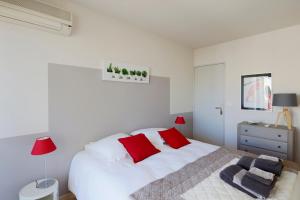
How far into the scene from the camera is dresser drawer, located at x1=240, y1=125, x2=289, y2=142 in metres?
2.54

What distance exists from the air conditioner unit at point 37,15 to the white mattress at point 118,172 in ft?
5.08

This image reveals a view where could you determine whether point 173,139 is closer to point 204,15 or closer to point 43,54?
point 204,15

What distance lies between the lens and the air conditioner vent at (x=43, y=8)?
1.62m

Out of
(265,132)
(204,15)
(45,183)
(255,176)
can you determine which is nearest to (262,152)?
(265,132)

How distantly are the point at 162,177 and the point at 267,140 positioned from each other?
7.15 ft

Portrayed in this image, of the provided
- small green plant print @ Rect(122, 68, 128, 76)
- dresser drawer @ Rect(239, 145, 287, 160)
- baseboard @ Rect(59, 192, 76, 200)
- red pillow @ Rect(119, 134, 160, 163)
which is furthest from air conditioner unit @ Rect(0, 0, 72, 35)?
dresser drawer @ Rect(239, 145, 287, 160)

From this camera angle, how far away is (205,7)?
2.14 metres

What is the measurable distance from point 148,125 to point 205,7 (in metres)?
2.05

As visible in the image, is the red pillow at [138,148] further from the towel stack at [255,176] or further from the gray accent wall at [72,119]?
the towel stack at [255,176]

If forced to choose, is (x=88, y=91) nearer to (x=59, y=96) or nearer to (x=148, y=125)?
A: (x=59, y=96)

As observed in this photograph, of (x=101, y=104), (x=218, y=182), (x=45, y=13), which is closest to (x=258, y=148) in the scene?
(x=218, y=182)

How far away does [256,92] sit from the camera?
3.11m

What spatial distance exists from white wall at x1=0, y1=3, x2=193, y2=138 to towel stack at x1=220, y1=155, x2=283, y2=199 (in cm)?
202

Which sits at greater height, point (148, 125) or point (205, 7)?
point (205, 7)
